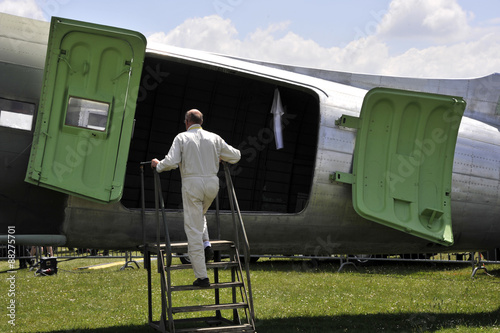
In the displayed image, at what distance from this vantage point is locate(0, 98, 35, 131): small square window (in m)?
6.73

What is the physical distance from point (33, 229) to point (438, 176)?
5.27m

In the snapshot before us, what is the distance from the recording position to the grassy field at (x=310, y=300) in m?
8.97

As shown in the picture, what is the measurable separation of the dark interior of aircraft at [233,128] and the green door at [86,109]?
9.39 feet

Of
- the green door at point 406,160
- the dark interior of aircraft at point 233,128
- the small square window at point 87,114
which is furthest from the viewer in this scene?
the dark interior of aircraft at point 233,128

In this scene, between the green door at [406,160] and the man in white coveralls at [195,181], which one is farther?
the green door at [406,160]

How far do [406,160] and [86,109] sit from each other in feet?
13.8

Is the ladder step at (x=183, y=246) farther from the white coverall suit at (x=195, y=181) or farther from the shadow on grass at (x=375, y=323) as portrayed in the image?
the shadow on grass at (x=375, y=323)

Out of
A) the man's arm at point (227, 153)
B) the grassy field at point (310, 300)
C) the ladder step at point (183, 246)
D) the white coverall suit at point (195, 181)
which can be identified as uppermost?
the man's arm at point (227, 153)

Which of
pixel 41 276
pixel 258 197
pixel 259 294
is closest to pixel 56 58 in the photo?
pixel 258 197

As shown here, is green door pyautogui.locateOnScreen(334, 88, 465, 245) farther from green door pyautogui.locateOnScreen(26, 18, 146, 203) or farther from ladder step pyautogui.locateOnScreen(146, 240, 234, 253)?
green door pyautogui.locateOnScreen(26, 18, 146, 203)

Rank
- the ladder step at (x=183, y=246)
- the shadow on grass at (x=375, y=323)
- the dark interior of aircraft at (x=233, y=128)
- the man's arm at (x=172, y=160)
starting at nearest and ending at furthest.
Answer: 1. the man's arm at (x=172, y=160)
2. the ladder step at (x=183, y=246)
3. the shadow on grass at (x=375, y=323)
4. the dark interior of aircraft at (x=233, y=128)

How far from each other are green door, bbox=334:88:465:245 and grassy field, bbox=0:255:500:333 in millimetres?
1766

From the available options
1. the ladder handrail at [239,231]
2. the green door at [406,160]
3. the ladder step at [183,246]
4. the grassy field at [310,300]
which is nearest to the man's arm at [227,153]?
the ladder handrail at [239,231]

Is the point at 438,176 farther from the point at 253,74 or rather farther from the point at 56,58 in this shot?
the point at 56,58
